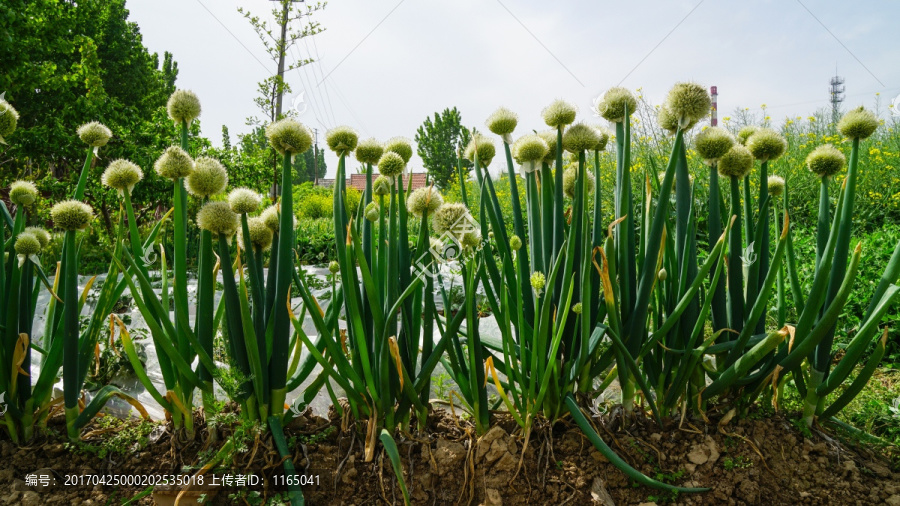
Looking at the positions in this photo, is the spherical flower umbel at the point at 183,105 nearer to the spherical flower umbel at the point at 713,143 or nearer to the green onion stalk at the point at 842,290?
the spherical flower umbel at the point at 713,143

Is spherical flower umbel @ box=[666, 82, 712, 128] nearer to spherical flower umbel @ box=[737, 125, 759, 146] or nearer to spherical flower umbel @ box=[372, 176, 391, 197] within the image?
spherical flower umbel @ box=[737, 125, 759, 146]

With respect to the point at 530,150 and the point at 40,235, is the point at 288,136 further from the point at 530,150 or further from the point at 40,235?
the point at 40,235

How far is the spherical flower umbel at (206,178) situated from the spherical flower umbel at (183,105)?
0.30 meters

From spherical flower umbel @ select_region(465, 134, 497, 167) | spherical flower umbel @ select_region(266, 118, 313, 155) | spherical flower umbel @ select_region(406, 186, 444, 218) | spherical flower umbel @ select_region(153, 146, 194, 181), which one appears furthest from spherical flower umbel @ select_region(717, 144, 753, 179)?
spherical flower umbel @ select_region(153, 146, 194, 181)

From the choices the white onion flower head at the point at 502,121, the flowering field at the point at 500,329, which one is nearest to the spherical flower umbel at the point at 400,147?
the flowering field at the point at 500,329

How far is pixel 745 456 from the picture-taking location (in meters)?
1.34

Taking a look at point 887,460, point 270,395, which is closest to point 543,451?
point 270,395

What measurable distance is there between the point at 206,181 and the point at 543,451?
100 centimetres

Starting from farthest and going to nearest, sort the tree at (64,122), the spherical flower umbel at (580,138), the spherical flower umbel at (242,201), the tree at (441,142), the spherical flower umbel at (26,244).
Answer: the tree at (441,142) < the tree at (64,122) < the spherical flower umbel at (26,244) < the spherical flower umbel at (580,138) < the spherical flower umbel at (242,201)

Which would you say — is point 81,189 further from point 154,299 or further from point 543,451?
point 543,451

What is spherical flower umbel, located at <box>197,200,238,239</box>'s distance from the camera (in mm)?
1227

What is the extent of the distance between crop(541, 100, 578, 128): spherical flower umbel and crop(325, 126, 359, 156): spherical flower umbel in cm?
47

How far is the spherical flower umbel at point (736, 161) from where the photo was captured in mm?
1340

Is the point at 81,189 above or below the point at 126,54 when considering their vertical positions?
below
